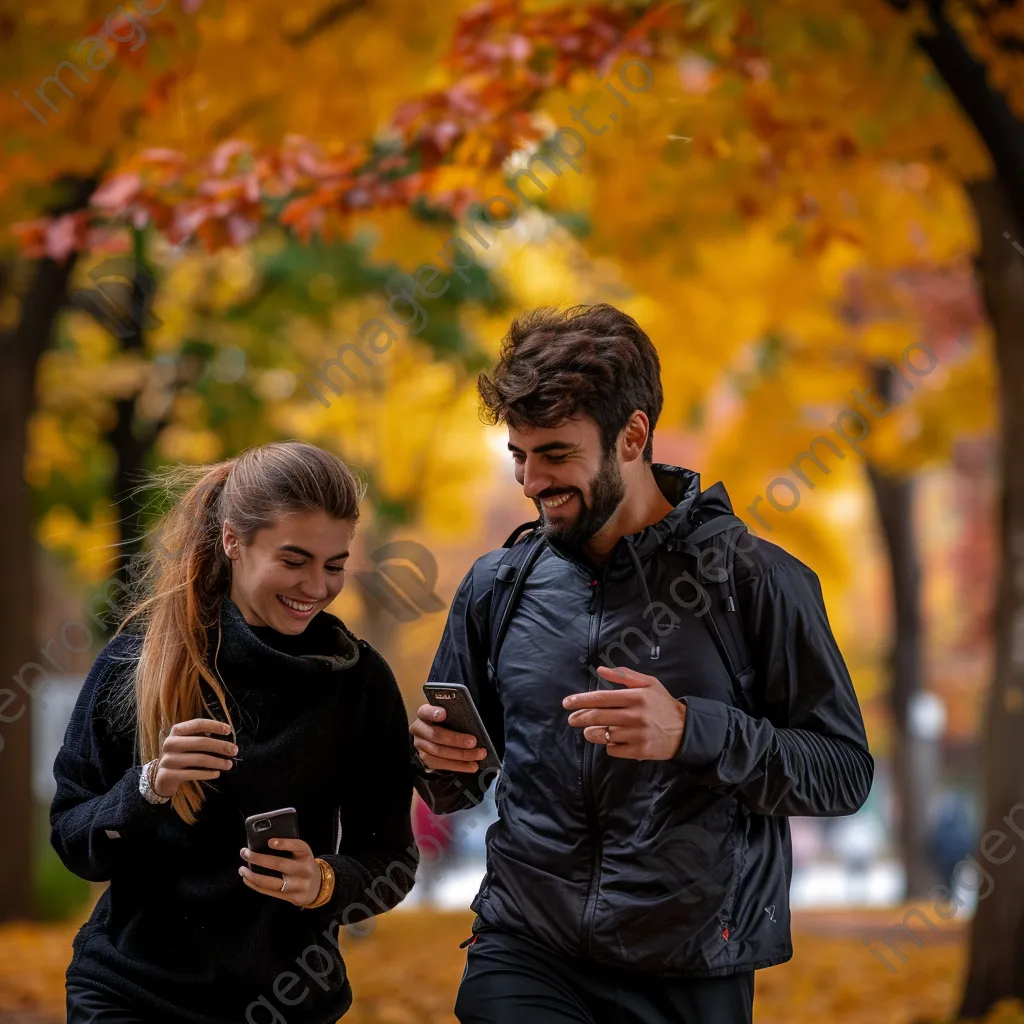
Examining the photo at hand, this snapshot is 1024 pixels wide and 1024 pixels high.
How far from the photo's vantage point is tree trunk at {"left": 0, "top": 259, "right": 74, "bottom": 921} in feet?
33.1

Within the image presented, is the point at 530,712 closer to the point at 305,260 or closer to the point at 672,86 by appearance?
the point at 672,86

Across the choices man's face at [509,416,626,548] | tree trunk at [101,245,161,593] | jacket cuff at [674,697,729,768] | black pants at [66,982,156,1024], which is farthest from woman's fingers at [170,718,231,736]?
tree trunk at [101,245,161,593]

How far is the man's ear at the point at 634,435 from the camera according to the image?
332 centimetres

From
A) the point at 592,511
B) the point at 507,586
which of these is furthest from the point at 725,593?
the point at 507,586

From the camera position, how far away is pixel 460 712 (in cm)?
325

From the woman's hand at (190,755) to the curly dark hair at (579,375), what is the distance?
93cm

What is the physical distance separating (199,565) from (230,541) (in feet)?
0.40

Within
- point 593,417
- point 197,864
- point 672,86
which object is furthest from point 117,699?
point 672,86

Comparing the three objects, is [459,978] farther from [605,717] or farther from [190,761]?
[605,717]

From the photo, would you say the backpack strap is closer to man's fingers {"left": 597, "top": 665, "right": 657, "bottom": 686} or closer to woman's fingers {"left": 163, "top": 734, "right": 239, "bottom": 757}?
man's fingers {"left": 597, "top": 665, "right": 657, "bottom": 686}

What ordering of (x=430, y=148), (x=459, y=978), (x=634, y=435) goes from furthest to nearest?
(x=459, y=978) < (x=430, y=148) < (x=634, y=435)

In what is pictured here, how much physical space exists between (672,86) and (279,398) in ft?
22.6

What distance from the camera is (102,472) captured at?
1413 centimetres

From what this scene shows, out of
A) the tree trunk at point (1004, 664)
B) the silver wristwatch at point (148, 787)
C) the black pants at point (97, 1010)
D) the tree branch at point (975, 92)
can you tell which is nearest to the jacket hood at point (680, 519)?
the silver wristwatch at point (148, 787)
